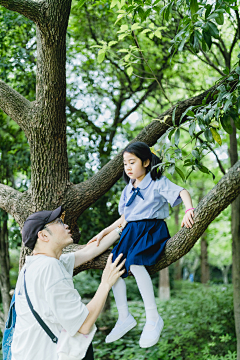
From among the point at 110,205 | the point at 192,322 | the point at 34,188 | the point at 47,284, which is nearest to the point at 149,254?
the point at 47,284

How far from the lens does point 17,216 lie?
10.0 feet

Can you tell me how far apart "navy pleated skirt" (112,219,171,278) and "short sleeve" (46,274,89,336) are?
2.00 feet

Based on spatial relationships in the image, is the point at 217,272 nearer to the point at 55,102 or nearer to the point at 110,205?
the point at 110,205

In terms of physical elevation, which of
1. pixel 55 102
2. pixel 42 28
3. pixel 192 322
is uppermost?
pixel 42 28

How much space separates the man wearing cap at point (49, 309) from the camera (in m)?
1.86

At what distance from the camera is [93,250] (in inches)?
104

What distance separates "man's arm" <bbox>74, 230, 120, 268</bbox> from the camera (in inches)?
102

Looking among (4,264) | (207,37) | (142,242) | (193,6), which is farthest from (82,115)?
(207,37)

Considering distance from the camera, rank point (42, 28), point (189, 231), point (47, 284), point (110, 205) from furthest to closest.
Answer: point (110, 205)
point (42, 28)
point (189, 231)
point (47, 284)

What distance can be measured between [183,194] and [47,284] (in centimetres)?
112

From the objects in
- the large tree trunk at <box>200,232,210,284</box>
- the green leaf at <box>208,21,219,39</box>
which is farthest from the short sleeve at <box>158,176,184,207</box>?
the large tree trunk at <box>200,232,210,284</box>

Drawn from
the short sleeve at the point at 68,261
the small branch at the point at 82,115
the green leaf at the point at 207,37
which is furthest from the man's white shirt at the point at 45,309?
the small branch at the point at 82,115

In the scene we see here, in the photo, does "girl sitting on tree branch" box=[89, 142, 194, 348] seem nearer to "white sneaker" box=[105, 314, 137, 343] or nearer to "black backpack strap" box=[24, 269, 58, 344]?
"white sneaker" box=[105, 314, 137, 343]

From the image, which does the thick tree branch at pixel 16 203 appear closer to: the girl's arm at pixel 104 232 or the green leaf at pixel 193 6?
the girl's arm at pixel 104 232
